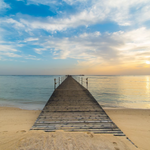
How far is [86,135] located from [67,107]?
246cm

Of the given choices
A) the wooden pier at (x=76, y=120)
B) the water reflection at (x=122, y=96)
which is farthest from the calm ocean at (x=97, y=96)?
the wooden pier at (x=76, y=120)

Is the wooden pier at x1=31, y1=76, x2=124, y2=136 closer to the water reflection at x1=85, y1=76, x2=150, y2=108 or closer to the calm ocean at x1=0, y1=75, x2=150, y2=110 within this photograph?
the calm ocean at x1=0, y1=75, x2=150, y2=110

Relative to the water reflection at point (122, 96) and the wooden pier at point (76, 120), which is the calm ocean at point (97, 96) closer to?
the water reflection at point (122, 96)

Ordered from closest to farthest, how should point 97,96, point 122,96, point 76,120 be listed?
point 76,120, point 97,96, point 122,96

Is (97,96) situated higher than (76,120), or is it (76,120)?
(76,120)

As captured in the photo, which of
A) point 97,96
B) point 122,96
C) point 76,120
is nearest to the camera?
point 76,120

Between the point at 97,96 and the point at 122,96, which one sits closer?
the point at 97,96

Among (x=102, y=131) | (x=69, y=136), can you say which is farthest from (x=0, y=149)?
(x=102, y=131)

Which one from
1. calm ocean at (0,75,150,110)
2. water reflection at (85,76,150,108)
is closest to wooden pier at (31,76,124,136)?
calm ocean at (0,75,150,110)

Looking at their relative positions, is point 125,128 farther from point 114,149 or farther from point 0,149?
point 0,149

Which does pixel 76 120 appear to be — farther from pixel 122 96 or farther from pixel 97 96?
pixel 122 96

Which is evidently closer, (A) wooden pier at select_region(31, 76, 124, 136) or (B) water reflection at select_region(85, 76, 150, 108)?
(A) wooden pier at select_region(31, 76, 124, 136)

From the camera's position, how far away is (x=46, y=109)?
543 cm

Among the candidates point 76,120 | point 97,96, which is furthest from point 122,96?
Answer: point 76,120
